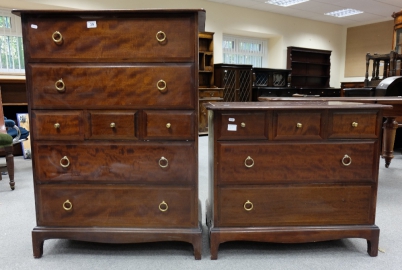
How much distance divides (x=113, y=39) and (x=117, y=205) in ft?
2.83

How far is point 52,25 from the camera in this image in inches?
57.7

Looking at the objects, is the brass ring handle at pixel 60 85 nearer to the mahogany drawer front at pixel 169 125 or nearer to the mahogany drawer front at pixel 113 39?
the mahogany drawer front at pixel 113 39

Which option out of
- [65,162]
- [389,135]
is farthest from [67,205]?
[389,135]

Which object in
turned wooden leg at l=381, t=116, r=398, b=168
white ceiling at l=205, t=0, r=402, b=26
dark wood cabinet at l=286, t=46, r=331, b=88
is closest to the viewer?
turned wooden leg at l=381, t=116, r=398, b=168

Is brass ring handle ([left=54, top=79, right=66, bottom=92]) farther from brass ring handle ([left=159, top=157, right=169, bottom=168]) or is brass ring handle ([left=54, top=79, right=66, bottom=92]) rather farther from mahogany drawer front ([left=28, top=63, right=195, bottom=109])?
brass ring handle ([left=159, top=157, right=169, bottom=168])

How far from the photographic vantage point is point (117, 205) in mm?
1597

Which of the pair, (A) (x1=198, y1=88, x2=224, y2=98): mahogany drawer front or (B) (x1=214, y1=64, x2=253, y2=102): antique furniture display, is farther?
(B) (x1=214, y1=64, x2=253, y2=102): antique furniture display

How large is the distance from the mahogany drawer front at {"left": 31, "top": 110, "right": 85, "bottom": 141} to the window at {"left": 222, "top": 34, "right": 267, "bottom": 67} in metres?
6.75

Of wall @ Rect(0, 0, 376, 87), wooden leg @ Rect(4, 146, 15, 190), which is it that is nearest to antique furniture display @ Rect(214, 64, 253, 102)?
wall @ Rect(0, 0, 376, 87)

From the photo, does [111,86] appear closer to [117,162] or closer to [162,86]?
[162,86]

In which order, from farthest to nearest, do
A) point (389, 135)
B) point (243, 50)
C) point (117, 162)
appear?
point (243, 50), point (389, 135), point (117, 162)

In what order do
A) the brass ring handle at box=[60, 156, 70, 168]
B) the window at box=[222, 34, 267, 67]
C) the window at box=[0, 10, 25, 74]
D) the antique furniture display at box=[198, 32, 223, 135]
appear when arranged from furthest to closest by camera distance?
the window at box=[222, 34, 267, 67] → the antique furniture display at box=[198, 32, 223, 135] → the window at box=[0, 10, 25, 74] → the brass ring handle at box=[60, 156, 70, 168]

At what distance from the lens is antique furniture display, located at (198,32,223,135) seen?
6070 millimetres

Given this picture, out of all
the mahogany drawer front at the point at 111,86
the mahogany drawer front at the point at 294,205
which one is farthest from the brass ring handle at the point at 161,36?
the mahogany drawer front at the point at 294,205
